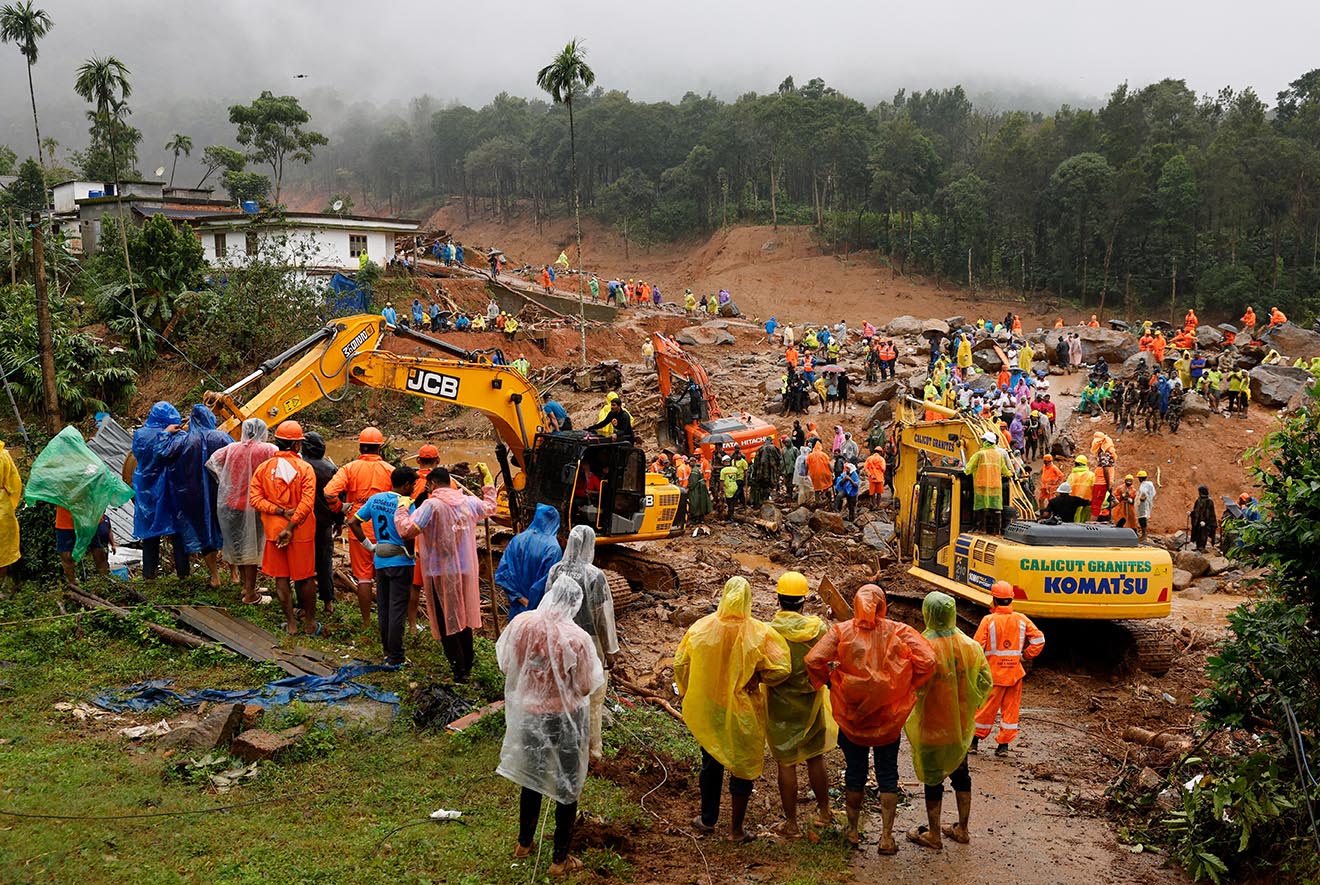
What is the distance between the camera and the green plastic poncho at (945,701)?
20.3ft

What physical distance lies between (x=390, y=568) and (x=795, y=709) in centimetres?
365

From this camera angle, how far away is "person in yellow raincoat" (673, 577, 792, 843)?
5.88 metres

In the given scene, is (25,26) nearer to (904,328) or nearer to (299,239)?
(299,239)

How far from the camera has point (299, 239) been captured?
41.3m

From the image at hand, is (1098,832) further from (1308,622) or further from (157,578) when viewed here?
(157,578)

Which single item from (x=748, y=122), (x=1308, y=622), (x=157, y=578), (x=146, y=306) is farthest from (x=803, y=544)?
(x=748, y=122)

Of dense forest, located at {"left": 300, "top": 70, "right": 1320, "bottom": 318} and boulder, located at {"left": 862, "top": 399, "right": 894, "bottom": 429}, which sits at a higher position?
dense forest, located at {"left": 300, "top": 70, "right": 1320, "bottom": 318}

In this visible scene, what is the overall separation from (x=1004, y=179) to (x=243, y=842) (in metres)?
58.8

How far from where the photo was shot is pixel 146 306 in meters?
32.2

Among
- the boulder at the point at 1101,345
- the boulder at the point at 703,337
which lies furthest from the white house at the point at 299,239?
the boulder at the point at 1101,345

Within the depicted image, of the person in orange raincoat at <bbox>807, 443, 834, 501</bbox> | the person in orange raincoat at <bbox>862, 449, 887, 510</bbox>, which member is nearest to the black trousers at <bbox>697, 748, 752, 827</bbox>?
the person in orange raincoat at <bbox>807, 443, 834, 501</bbox>

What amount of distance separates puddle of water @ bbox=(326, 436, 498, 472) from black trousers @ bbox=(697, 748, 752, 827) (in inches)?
790

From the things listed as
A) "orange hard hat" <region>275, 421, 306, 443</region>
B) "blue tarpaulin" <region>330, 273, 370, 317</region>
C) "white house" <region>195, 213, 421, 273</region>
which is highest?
"white house" <region>195, 213, 421, 273</region>

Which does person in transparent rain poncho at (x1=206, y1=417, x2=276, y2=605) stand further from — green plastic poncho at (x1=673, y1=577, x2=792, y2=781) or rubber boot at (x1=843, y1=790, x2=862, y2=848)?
rubber boot at (x1=843, y1=790, x2=862, y2=848)
